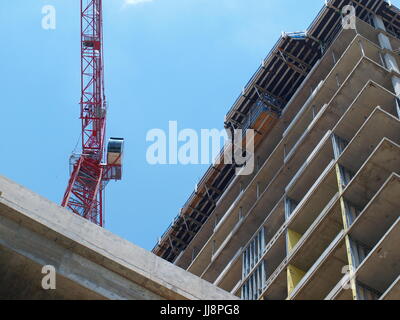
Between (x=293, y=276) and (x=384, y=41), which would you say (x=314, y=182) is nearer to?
(x=293, y=276)

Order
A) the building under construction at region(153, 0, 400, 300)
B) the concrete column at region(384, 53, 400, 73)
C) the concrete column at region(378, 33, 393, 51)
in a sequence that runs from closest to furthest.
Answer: the building under construction at region(153, 0, 400, 300) < the concrete column at region(384, 53, 400, 73) < the concrete column at region(378, 33, 393, 51)

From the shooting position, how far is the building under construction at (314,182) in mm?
26594

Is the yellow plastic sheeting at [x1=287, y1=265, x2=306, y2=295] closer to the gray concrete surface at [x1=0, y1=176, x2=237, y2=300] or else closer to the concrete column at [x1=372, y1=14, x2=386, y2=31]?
the gray concrete surface at [x1=0, y1=176, x2=237, y2=300]

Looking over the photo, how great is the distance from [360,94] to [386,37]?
822 centimetres

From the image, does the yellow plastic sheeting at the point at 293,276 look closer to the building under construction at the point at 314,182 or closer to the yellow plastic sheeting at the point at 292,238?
the building under construction at the point at 314,182

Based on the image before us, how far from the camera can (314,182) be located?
3394 centimetres

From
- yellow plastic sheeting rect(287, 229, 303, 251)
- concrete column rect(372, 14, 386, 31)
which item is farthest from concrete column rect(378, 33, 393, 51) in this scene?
yellow plastic sheeting rect(287, 229, 303, 251)

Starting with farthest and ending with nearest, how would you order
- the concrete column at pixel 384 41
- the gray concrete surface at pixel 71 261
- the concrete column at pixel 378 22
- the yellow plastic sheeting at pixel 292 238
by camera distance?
the concrete column at pixel 378 22
the concrete column at pixel 384 41
the yellow plastic sheeting at pixel 292 238
the gray concrete surface at pixel 71 261

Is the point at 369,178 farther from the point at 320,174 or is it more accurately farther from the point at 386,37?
the point at 386,37

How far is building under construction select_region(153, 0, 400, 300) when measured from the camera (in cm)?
2659

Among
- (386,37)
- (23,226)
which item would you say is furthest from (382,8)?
(23,226)

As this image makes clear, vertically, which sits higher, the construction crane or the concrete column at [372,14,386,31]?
the concrete column at [372,14,386,31]

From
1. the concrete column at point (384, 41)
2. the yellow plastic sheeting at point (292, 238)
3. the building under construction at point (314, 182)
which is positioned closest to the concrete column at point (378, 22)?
the building under construction at point (314, 182)

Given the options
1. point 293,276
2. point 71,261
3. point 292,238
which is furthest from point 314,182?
point 71,261
